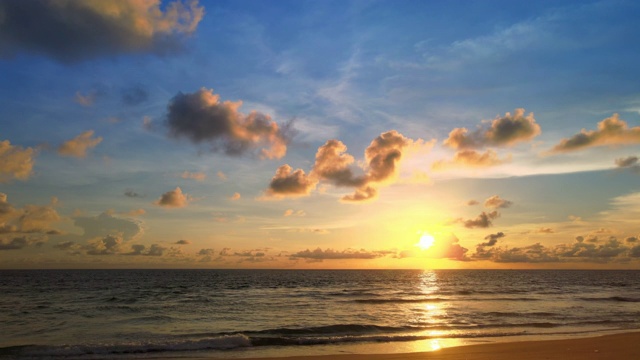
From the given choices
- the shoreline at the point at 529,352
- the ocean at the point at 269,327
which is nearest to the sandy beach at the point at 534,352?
the shoreline at the point at 529,352

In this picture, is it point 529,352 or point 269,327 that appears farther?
point 269,327

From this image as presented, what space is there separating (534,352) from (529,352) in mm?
199

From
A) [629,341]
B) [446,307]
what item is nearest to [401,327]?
[629,341]

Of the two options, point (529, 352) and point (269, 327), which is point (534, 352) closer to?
point (529, 352)

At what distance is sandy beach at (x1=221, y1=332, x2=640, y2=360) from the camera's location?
17.6m

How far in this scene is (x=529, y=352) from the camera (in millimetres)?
18766

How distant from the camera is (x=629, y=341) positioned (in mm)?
21797

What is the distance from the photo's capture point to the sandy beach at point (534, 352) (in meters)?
17.6

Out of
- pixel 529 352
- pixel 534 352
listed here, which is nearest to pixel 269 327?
pixel 529 352

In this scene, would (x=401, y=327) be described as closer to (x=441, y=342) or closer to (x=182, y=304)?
(x=441, y=342)

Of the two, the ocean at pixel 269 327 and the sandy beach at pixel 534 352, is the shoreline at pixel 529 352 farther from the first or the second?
the ocean at pixel 269 327

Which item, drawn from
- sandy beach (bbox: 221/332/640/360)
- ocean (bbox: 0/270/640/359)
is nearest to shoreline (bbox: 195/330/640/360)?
sandy beach (bbox: 221/332/640/360)

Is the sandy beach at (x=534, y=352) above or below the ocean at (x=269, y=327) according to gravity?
above

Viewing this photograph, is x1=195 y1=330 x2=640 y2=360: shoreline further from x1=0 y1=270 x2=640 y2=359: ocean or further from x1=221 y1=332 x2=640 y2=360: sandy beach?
x1=0 y1=270 x2=640 y2=359: ocean
